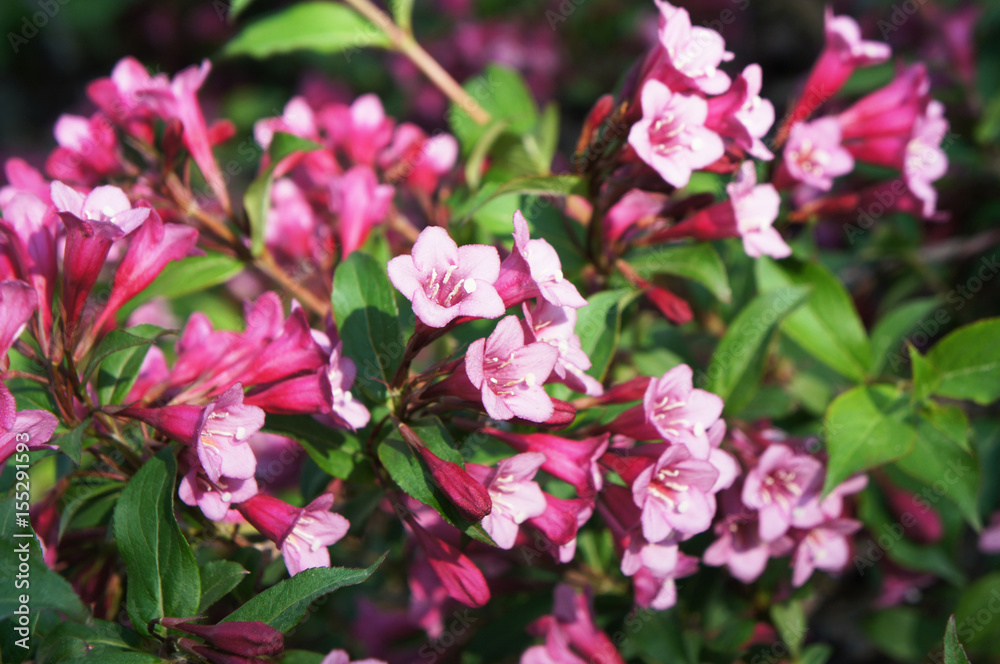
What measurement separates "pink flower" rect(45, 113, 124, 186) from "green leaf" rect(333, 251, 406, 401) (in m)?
1.07

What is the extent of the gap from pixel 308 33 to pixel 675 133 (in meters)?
1.80

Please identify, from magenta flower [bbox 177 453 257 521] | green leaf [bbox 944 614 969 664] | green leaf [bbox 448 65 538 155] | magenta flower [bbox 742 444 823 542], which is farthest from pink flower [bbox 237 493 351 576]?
green leaf [bbox 448 65 538 155]

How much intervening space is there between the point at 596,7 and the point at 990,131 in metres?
3.10

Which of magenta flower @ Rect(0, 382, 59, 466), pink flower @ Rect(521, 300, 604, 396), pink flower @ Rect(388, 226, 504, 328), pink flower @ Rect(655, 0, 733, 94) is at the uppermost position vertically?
pink flower @ Rect(655, 0, 733, 94)

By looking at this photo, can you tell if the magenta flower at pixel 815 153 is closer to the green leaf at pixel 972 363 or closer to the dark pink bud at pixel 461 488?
the green leaf at pixel 972 363

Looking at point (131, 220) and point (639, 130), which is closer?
point (131, 220)

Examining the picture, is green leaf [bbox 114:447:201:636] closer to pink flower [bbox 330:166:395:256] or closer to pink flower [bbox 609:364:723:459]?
pink flower [bbox 330:166:395:256]

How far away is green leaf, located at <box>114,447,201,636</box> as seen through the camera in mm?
1619

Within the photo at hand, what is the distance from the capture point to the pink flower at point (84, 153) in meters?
2.32

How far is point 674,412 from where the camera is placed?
5.73ft

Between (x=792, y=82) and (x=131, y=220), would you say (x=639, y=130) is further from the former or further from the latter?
(x=792, y=82)

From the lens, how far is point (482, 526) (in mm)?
1594

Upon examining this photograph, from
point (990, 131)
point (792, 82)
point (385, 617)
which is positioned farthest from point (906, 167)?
point (792, 82)

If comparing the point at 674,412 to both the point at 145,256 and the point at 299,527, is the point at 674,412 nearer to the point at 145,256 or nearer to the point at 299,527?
the point at 299,527
